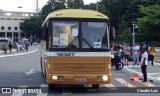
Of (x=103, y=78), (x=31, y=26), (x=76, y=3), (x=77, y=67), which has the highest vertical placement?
(x=76, y=3)

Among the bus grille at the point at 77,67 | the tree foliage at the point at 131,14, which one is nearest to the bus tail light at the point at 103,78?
the bus grille at the point at 77,67

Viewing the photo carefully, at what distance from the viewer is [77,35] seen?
15.9m

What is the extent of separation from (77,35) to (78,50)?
57 centimetres

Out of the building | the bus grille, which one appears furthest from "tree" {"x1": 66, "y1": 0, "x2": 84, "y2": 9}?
the bus grille

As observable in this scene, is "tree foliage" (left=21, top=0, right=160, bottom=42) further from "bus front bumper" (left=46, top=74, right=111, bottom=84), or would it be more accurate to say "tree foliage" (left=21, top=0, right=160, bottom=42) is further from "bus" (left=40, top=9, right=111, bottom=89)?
"bus front bumper" (left=46, top=74, right=111, bottom=84)

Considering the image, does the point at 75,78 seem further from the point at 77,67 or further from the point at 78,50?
the point at 78,50

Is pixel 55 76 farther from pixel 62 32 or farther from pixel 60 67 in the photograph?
pixel 62 32

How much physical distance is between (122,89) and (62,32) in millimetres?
3581

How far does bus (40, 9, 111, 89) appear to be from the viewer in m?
15.7

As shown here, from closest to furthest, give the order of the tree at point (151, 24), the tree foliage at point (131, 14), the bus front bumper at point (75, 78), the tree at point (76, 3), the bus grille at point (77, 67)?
the bus front bumper at point (75, 78), the bus grille at point (77, 67), the tree at point (151, 24), the tree foliage at point (131, 14), the tree at point (76, 3)

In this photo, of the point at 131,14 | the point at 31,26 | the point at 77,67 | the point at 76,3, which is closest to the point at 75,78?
the point at 77,67

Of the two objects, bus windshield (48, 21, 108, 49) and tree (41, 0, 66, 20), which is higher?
tree (41, 0, 66, 20)

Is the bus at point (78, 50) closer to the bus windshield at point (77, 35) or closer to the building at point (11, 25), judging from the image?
the bus windshield at point (77, 35)

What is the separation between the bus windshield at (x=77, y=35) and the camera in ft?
52.0
